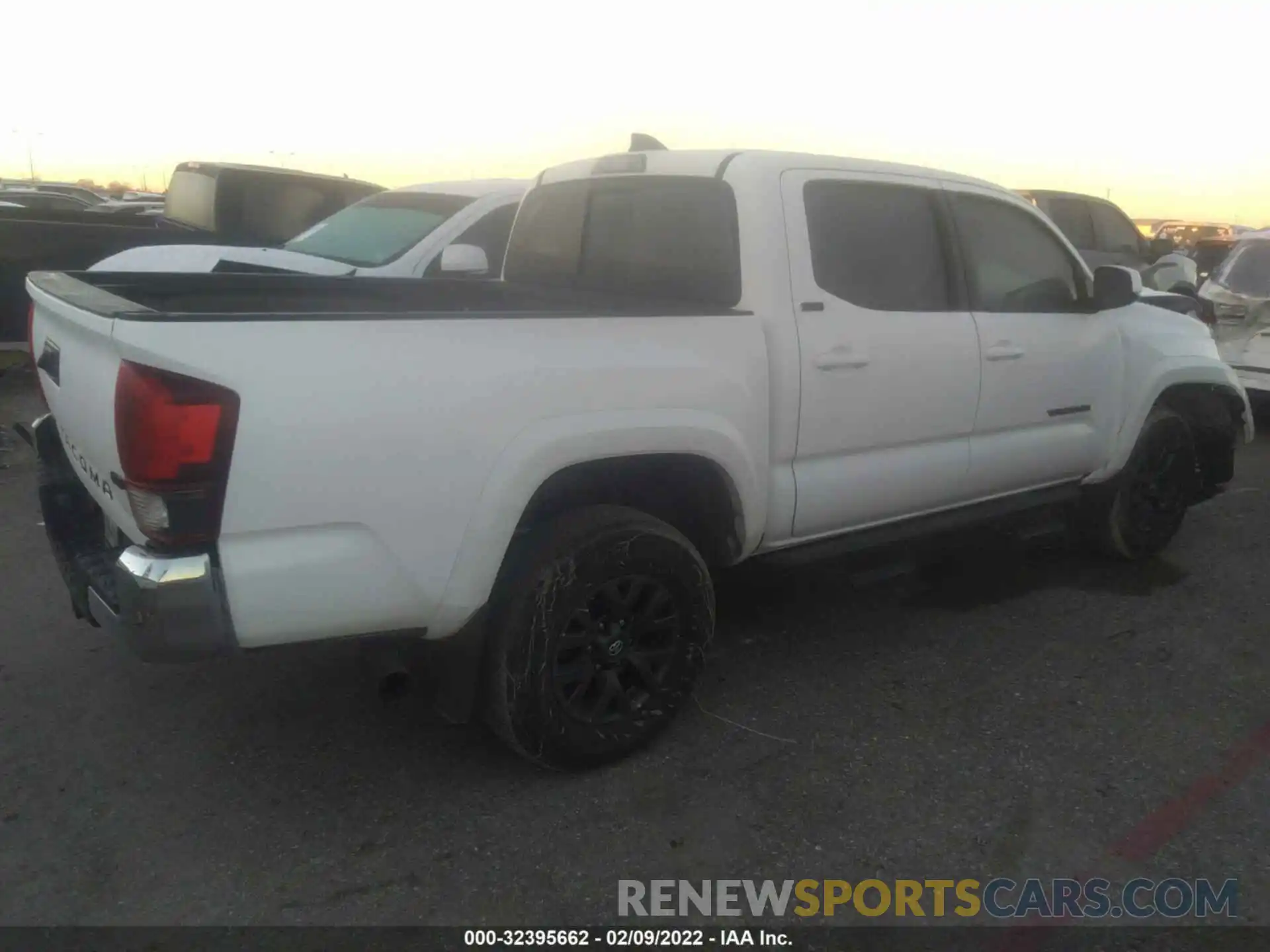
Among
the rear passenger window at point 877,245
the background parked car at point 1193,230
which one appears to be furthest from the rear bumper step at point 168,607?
the background parked car at point 1193,230

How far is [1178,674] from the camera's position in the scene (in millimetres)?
3947

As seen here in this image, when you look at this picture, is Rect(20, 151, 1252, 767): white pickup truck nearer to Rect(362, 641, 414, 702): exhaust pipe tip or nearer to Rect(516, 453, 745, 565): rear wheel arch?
Rect(516, 453, 745, 565): rear wheel arch

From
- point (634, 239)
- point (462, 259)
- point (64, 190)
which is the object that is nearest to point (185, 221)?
point (462, 259)

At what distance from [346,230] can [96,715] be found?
15.4 ft

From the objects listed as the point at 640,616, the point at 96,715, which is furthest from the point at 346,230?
the point at 640,616

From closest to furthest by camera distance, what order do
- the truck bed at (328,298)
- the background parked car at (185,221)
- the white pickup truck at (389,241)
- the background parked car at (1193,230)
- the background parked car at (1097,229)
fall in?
the truck bed at (328,298), the white pickup truck at (389,241), the background parked car at (185,221), the background parked car at (1097,229), the background parked car at (1193,230)

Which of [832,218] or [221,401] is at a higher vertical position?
[832,218]

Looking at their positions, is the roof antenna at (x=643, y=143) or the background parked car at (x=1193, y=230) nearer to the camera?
the roof antenna at (x=643, y=143)

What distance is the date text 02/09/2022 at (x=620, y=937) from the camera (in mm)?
2422

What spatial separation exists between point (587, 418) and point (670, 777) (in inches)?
45.1

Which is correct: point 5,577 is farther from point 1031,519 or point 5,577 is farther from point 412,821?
point 1031,519

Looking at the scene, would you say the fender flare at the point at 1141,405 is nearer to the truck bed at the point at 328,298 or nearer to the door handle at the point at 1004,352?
the door handle at the point at 1004,352

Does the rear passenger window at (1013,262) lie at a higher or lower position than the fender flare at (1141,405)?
higher

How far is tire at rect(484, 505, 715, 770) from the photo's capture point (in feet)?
9.31
